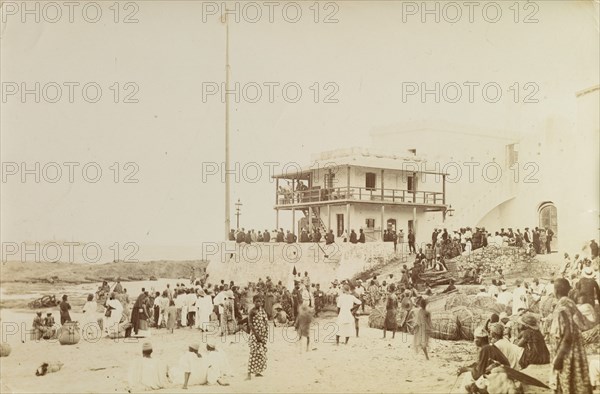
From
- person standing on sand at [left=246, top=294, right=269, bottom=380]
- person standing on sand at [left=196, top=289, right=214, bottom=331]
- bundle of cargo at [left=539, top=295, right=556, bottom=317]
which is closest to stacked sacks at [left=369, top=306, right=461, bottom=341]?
bundle of cargo at [left=539, top=295, right=556, bottom=317]

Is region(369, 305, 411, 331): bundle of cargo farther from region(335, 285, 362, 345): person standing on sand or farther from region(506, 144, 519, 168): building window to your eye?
region(506, 144, 519, 168): building window

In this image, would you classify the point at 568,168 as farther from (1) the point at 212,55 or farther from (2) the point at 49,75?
(2) the point at 49,75

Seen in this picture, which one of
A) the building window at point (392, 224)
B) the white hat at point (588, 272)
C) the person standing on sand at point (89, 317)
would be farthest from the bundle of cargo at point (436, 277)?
the person standing on sand at point (89, 317)

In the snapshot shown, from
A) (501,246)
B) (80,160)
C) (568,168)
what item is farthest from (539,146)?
(80,160)

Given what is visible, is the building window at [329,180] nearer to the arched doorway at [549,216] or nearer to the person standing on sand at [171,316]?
the person standing on sand at [171,316]

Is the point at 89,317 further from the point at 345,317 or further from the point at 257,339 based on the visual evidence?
the point at 345,317

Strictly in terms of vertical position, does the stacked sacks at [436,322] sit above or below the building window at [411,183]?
below

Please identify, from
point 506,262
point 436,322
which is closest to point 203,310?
point 436,322
